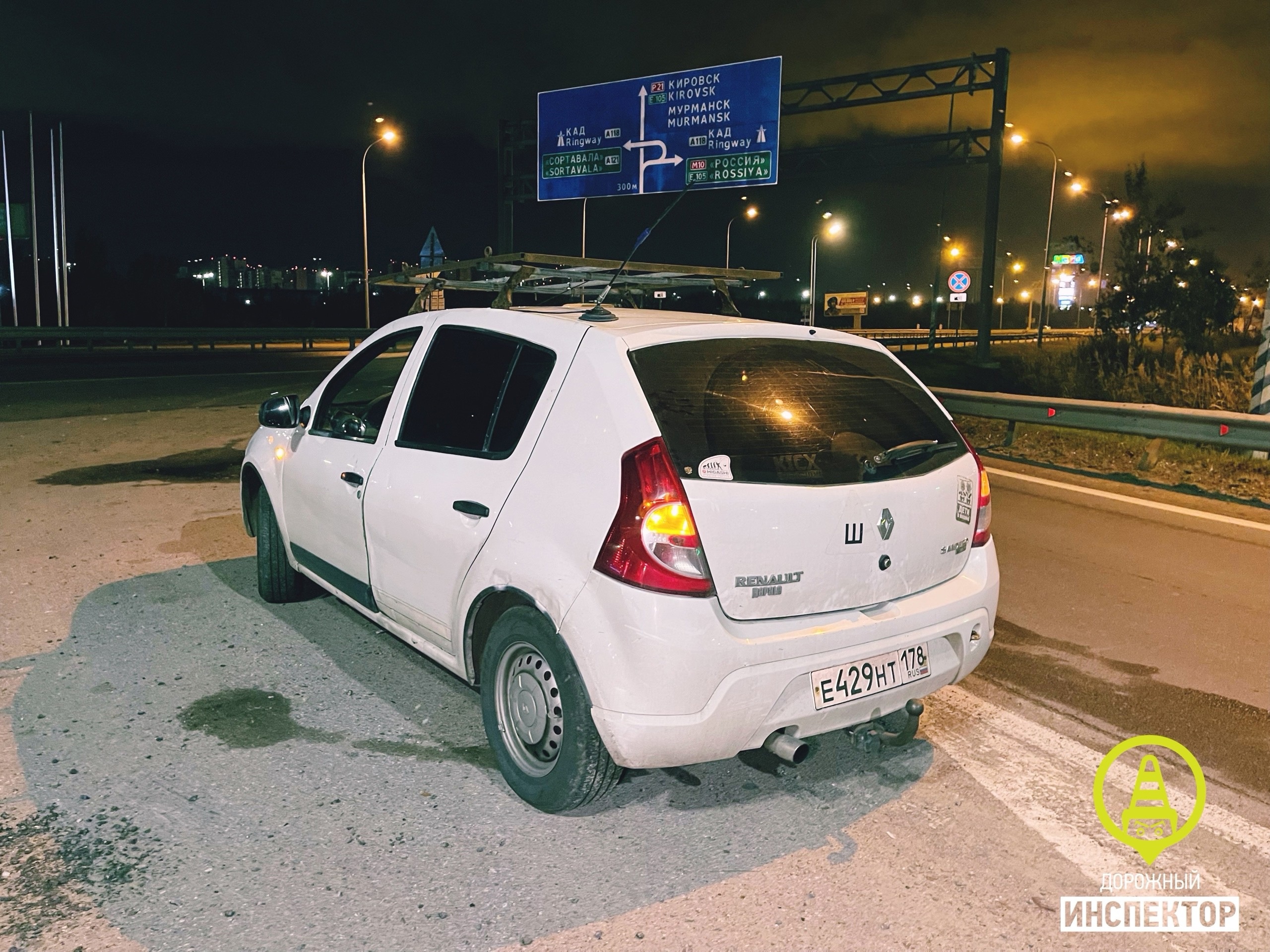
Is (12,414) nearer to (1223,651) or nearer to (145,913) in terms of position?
(145,913)

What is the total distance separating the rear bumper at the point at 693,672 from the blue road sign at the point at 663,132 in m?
18.8

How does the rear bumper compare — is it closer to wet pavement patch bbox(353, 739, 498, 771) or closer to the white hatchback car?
the white hatchback car

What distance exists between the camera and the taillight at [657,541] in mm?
2990

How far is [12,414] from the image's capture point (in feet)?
45.5

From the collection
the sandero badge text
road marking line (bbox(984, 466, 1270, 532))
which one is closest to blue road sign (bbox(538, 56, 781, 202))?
road marking line (bbox(984, 466, 1270, 532))

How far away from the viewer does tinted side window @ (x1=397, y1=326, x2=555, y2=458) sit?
11.7 feet

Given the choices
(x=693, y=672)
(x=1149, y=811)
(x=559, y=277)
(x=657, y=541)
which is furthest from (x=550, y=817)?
(x=559, y=277)

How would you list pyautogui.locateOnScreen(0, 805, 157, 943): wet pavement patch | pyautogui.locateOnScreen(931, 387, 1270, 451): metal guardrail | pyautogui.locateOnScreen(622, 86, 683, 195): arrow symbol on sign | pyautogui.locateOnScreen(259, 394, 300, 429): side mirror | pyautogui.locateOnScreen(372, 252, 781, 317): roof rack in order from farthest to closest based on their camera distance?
pyautogui.locateOnScreen(622, 86, 683, 195): arrow symbol on sign, pyautogui.locateOnScreen(931, 387, 1270, 451): metal guardrail, pyautogui.locateOnScreen(259, 394, 300, 429): side mirror, pyautogui.locateOnScreen(372, 252, 781, 317): roof rack, pyautogui.locateOnScreen(0, 805, 157, 943): wet pavement patch

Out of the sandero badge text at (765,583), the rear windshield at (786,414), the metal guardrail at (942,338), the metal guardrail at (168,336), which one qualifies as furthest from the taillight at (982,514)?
the metal guardrail at (942,338)

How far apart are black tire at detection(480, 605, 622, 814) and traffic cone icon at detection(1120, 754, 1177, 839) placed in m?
1.71

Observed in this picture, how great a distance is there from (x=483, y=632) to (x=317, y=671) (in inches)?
54.6

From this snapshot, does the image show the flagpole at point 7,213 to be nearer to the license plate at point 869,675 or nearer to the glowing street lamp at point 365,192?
the glowing street lamp at point 365,192

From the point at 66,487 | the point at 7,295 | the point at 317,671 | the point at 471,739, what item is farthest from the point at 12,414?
the point at 7,295

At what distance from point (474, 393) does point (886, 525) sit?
1593 mm
